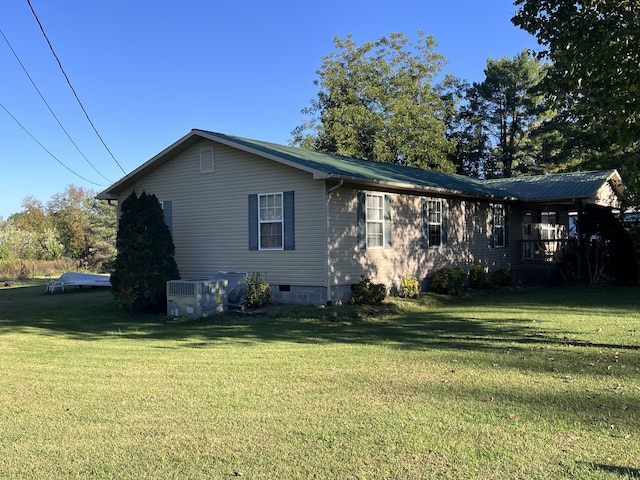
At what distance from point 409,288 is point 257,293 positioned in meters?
3.99

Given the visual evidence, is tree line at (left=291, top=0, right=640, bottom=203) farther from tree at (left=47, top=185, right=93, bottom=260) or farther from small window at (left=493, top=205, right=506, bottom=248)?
tree at (left=47, top=185, right=93, bottom=260)

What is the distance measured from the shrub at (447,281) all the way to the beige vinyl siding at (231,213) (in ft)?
14.0

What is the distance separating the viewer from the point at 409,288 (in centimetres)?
1439

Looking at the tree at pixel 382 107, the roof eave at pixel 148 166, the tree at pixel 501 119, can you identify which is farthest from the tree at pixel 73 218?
the tree at pixel 501 119

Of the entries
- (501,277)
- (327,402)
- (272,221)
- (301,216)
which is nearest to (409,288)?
(301,216)

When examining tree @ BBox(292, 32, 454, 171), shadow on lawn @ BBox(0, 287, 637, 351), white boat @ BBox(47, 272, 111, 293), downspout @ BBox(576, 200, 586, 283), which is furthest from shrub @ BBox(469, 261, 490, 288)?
tree @ BBox(292, 32, 454, 171)

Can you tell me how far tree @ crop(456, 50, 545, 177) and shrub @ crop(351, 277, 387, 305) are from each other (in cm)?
2973

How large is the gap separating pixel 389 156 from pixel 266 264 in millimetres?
22988

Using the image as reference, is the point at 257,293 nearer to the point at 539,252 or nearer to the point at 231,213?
the point at 231,213

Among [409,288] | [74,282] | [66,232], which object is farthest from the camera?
[66,232]

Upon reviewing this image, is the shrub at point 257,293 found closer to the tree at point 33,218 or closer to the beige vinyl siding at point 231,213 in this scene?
the beige vinyl siding at point 231,213

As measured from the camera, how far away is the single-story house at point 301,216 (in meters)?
13.0

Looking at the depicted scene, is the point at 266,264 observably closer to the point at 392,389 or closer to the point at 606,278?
the point at 392,389

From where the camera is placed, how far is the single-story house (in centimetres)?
1297
